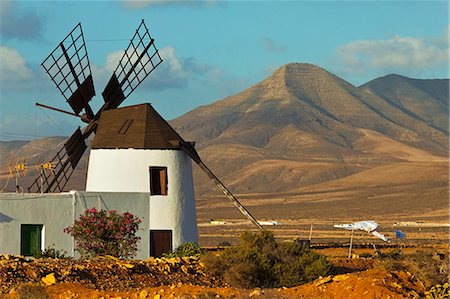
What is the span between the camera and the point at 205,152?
185875 mm

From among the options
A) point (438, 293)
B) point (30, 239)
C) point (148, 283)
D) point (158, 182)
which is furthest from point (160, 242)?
point (438, 293)

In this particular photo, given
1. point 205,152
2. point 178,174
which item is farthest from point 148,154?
point 205,152

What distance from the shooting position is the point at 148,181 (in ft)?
116

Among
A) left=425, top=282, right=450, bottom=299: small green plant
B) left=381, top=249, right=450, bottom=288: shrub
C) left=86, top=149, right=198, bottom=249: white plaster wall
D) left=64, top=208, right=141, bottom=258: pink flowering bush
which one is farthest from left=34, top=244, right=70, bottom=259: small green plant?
left=425, top=282, right=450, bottom=299: small green plant

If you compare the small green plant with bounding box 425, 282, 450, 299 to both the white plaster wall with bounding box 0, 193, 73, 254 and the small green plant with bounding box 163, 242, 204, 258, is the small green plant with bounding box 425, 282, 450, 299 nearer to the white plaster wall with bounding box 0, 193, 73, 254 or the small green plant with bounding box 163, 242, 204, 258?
the small green plant with bounding box 163, 242, 204, 258

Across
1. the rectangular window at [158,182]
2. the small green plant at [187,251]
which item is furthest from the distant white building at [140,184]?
the small green plant at [187,251]

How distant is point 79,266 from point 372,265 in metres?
9.55

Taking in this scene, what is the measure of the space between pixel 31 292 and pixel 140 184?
1351 cm

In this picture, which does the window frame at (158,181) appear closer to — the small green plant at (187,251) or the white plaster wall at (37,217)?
the small green plant at (187,251)

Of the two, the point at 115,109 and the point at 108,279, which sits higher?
the point at 115,109

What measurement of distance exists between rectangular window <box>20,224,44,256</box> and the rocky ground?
5.12 metres

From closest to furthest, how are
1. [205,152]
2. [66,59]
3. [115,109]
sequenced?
[115,109] → [66,59] → [205,152]

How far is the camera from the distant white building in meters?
32.5

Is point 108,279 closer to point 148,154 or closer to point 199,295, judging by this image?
point 199,295
